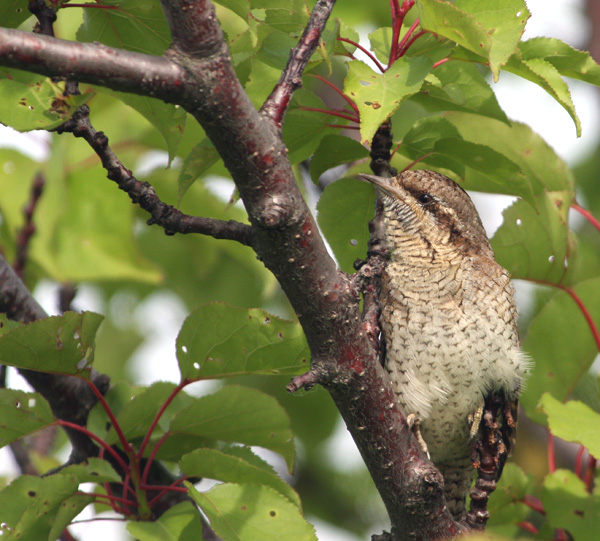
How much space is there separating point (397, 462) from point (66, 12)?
240cm

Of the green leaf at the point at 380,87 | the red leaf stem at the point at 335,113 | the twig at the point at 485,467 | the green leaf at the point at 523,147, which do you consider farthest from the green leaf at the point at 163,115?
the twig at the point at 485,467

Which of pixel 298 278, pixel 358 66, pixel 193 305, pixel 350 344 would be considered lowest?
pixel 193 305

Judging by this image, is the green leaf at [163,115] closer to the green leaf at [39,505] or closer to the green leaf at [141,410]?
the green leaf at [141,410]

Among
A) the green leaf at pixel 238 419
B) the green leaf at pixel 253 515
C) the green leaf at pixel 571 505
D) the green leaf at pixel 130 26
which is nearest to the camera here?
the green leaf at pixel 130 26

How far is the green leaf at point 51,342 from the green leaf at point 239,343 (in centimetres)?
32

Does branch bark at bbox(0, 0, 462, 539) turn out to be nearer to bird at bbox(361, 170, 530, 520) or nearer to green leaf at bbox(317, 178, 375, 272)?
bird at bbox(361, 170, 530, 520)

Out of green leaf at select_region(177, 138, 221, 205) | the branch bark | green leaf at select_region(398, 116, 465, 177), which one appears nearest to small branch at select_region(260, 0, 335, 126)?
the branch bark

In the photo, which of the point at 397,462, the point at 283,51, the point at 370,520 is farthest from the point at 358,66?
the point at 370,520

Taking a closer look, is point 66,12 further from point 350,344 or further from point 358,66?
point 350,344

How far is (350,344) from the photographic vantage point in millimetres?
1836

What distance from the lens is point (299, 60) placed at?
176cm

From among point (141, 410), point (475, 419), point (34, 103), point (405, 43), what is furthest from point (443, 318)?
point (34, 103)

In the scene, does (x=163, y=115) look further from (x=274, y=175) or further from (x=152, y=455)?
(x=152, y=455)

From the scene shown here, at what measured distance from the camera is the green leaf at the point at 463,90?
218 centimetres
